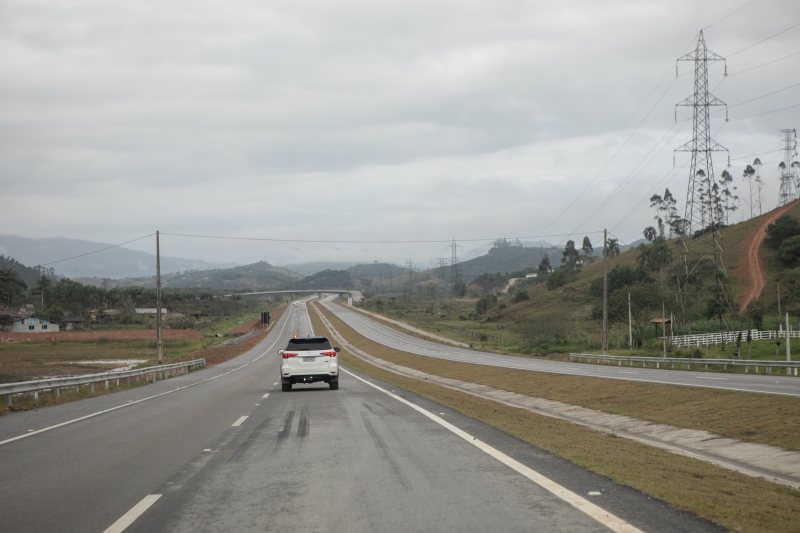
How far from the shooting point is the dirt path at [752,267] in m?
95.8

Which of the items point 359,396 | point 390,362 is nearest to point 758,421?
point 359,396

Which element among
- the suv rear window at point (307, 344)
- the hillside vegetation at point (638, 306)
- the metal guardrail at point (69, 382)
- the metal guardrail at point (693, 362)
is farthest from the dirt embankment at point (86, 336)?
the suv rear window at point (307, 344)

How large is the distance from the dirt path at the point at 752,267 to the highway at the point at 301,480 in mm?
86793

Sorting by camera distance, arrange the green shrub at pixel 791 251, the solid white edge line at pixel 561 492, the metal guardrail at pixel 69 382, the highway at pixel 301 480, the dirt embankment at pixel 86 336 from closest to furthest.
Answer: the solid white edge line at pixel 561 492
the highway at pixel 301 480
the metal guardrail at pixel 69 382
the dirt embankment at pixel 86 336
the green shrub at pixel 791 251

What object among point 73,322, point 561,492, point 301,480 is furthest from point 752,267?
point 73,322

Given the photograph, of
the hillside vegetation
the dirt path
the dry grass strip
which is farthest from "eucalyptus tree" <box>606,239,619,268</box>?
the dry grass strip

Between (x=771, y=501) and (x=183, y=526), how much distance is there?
6126mm

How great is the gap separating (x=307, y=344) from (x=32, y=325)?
102 metres

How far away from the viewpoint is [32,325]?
10806 centimetres

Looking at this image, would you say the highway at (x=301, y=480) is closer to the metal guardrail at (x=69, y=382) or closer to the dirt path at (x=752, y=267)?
the metal guardrail at (x=69, y=382)

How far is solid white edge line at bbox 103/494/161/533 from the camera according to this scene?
592cm

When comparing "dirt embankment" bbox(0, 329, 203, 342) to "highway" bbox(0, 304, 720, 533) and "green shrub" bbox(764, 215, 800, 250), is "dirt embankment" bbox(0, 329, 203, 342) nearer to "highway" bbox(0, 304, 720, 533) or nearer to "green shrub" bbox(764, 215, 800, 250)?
"highway" bbox(0, 304, 720, 533)

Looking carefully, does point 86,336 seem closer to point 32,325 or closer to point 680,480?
point 32,325

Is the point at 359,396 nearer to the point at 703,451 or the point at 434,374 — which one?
the point at 703,451
